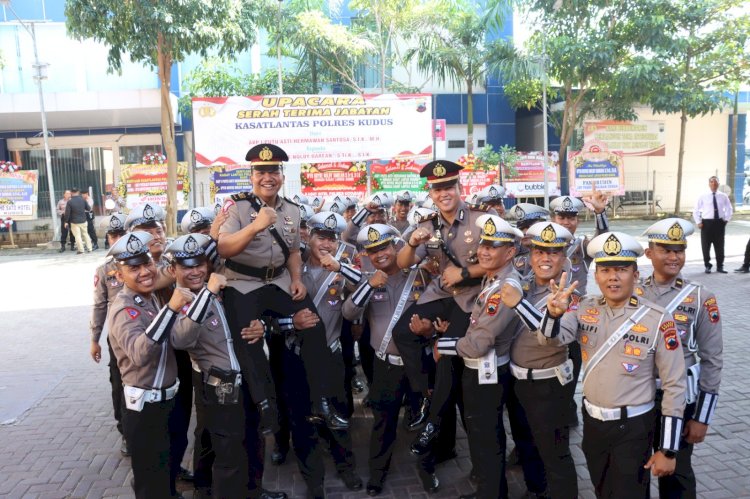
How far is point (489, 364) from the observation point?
3.85 meters

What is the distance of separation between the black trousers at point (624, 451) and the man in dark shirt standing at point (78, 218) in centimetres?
1787

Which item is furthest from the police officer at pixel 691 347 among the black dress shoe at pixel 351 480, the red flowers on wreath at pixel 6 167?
the red flowers on wreath at pixel 6 167

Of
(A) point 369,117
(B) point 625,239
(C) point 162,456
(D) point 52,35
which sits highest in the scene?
(D) point 52,35

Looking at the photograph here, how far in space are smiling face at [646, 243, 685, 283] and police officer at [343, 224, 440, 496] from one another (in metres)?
1.72

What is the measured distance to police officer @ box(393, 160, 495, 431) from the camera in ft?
14.0

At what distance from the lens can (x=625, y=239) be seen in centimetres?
332

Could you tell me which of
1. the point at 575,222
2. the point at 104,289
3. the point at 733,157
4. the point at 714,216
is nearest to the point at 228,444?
the point at 104,289

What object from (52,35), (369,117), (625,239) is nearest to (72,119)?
(52,35)

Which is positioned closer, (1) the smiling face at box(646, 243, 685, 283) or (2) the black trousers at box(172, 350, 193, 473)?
(1) the smiling face at box(646, 243, 685, 283)

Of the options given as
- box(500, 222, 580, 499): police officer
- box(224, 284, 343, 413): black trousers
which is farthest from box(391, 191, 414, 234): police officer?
box(500, 222, 580, 499): police officer

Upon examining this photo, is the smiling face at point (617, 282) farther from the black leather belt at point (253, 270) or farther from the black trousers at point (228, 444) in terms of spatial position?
the black trousers at point (228, 444)

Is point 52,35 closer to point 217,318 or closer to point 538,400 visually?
point 217,318

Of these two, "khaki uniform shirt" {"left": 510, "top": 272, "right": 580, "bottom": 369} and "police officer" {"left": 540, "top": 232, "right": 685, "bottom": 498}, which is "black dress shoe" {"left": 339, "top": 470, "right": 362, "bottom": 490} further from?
"police officer" {"left": 540, "top": 232, "right": 685, "bottom": 498}

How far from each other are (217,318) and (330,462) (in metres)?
1.82
